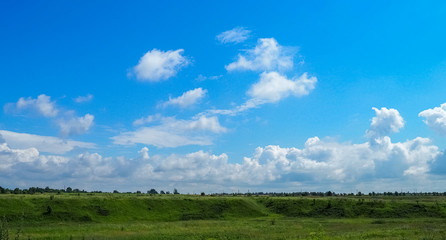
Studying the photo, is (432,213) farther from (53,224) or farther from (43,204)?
(43,204)

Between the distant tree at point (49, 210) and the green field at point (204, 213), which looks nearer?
the green field at point (204, 213)

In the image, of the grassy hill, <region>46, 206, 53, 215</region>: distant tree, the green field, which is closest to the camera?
the green field

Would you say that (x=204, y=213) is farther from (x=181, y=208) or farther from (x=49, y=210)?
(x=49, y=210)

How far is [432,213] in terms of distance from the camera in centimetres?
7938

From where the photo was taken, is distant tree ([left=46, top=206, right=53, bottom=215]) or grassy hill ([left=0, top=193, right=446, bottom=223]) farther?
grassy hill ([left=0, top=193, right=446, bottom=223])

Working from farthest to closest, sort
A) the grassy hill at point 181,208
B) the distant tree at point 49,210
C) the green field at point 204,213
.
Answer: the grassy hill at point 181,208 < the distant tree at point 49,210 < the green field at point 204,213

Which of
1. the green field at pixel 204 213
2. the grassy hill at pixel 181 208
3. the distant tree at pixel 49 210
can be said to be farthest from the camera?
the grassy hill at pixel 181 208

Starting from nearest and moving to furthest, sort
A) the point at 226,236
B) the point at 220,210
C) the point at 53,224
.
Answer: the point at 226,236, the point at 53,224, the point at 220,210

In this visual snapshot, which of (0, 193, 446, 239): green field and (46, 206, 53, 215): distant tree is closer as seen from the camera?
(0, 193, 446, 239): green field

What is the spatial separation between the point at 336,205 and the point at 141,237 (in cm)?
5769

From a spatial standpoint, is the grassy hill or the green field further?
the grassy hill

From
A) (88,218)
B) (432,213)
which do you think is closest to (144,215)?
(88,218)

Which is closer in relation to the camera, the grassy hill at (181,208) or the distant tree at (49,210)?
the distant tree at (49,210)

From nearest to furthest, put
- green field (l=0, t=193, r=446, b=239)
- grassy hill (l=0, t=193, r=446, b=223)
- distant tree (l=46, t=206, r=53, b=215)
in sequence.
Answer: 1. green field (l=0, t=193, r=446, b=239)
2. distant tree (l=46, t=206, r=53, b=215)
3. grassy hill (l=0, t=193, r=446, b=223)
